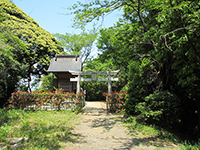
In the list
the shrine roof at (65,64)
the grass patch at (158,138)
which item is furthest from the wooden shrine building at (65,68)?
the grass patch at (158,138)

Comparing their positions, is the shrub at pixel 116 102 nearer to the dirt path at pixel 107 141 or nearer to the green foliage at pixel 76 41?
the dirt path at pixel 107 141

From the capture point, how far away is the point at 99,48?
21094 millimetres

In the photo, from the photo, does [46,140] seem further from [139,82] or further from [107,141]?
[139,82]

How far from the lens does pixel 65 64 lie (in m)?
13.8

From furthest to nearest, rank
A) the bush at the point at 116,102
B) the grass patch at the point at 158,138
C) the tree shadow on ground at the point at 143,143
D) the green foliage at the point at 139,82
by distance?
the bush at the point at 116,102 < the green foliage at the point at 139,82 < the grass patch at the point at 158,138 < the tree shadow on ground at the point at 143,143

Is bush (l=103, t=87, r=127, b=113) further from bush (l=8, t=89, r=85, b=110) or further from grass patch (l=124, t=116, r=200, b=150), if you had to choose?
grass patch (l=124, t=116, r=200, b=150)

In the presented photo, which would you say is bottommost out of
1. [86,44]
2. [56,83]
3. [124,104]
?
[124,104]

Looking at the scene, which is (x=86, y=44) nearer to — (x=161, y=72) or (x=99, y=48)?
(x=99, y=48)

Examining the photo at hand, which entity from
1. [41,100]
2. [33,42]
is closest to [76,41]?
[33,42]

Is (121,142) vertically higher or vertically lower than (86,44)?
lower

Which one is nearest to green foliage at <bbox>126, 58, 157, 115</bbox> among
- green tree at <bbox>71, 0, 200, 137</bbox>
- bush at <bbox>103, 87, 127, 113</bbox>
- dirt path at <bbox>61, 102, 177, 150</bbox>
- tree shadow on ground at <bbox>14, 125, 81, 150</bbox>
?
green tree at <bbox>71, 0, 200, 137</bbox>

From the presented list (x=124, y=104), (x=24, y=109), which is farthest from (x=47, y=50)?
(x=124, y=104)

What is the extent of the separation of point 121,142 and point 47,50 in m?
17.0

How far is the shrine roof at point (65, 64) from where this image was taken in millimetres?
13258
